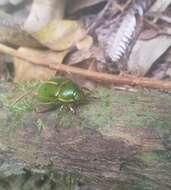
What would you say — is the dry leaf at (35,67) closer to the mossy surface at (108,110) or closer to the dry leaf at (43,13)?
the dry leaf at (43,13)

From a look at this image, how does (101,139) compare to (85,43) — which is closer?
(101,139)

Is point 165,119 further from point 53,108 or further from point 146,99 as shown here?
point 53,108

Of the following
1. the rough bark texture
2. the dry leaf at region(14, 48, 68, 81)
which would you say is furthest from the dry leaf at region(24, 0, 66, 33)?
the rough bark texture

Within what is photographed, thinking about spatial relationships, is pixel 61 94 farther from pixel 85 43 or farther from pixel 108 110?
pixel 85 43

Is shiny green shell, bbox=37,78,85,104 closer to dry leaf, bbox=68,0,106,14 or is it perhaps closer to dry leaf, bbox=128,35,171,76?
dry leaf, bbox=128,35,171,76

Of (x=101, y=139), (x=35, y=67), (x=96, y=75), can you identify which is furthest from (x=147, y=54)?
(x=101, y=139)

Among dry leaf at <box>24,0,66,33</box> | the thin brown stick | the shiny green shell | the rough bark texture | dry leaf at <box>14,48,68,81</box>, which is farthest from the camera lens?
dry leaf at <box>24,0,66,33</box>

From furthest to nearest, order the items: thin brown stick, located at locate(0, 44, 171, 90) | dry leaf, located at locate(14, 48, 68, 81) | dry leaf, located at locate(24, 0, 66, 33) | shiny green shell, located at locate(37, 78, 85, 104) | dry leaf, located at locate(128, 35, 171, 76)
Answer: dry leaf, located at locate(24, 0, 66, 33) < dry leaf, located at locate(14, 48, 68, 81) < dry leaf, located at locate(128, 35, 171, 76) < thin brown stick, located at locate(0, 44, 171, 90) < shiny green shell, located at locate(37, 78, 85, 104)

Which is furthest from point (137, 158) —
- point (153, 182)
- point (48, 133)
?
point (48, 133)
